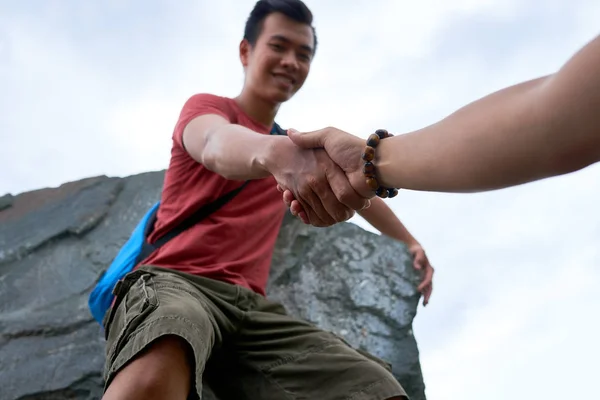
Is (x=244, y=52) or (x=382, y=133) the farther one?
(x=244, y=52)

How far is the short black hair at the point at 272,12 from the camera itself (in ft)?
9.48

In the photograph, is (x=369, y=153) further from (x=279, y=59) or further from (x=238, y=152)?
(x=279, y=59)

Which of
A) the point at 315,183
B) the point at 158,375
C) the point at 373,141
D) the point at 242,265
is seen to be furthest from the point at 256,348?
the point at 373,141

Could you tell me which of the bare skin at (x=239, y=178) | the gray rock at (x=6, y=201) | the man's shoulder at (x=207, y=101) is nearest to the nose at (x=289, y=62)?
the man's shoulder at (x=207, y=101)

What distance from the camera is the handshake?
64.5 inches

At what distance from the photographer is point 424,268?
116 inches

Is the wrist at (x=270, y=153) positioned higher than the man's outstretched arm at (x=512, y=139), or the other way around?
the man's outstretched arm at (x=512, y=139)

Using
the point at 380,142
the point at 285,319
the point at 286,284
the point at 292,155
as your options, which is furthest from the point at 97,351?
the point at 380,142

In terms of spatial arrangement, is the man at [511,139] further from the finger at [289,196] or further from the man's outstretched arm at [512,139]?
the finger at [289,196]

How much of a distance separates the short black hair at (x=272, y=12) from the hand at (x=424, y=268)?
0.91 meters

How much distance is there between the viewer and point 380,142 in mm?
1583

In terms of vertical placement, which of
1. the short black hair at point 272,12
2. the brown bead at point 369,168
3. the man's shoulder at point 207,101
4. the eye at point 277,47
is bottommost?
the brown bead at point 369,168

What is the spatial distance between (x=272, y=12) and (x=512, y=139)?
1.89 m

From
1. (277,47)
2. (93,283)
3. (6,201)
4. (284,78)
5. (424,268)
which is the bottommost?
(93,283)
